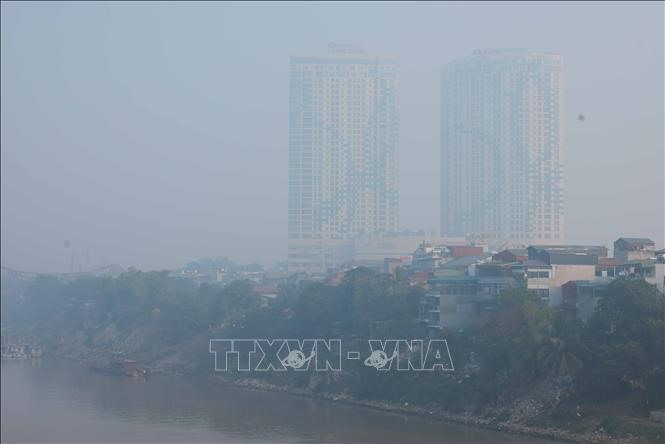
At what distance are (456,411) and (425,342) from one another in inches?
47.2

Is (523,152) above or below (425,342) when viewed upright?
above

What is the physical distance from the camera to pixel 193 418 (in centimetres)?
859

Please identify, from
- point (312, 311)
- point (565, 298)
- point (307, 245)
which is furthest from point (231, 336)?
point (307, 245)

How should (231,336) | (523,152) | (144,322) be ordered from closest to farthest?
(231,336) → (144,322) → (523,152)

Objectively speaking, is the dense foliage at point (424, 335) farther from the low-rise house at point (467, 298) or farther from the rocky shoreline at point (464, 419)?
the low-rise house at point (467, 298)

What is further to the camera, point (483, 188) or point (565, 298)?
point (483, 188)

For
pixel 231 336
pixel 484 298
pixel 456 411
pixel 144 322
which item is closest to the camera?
pixel 456 411

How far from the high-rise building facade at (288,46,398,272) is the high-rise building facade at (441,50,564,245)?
1.77 m

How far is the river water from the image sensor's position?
297 inches

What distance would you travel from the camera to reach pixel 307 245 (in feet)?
74.2

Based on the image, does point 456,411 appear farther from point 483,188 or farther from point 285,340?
point 483,188

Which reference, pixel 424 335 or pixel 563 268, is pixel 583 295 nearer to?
pixel 563 268

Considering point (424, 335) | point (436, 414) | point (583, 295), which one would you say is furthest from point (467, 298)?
point (436, 414)

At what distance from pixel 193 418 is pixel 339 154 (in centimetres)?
1492
